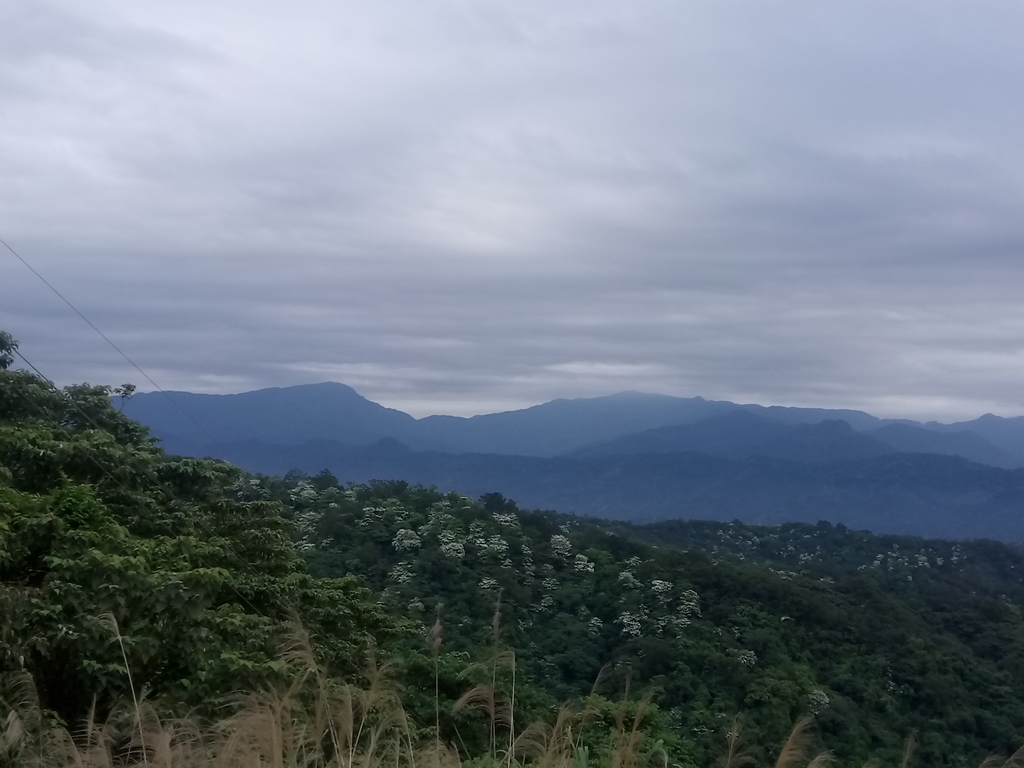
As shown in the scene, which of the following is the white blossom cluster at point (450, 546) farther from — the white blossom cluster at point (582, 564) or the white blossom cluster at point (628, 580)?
the white blossom cluster at point (628, 580)

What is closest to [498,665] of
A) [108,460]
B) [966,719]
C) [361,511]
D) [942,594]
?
[108,460]

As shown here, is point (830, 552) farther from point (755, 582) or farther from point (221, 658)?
point (221, 658)

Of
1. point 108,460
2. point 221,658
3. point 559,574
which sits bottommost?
point 559,574

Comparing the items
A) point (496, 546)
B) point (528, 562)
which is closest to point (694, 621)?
point (528, 562)

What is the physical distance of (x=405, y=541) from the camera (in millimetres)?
29844

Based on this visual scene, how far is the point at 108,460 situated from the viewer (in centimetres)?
973

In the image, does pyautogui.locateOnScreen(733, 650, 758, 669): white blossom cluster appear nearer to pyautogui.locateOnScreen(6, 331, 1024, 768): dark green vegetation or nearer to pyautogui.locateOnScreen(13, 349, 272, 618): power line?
pyautogui.locateOnScreen(6, 331, 1024, 768): dark green vegetation

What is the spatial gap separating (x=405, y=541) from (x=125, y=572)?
23.6 metres

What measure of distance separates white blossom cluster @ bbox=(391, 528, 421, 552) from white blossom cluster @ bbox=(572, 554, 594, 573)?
6.87m

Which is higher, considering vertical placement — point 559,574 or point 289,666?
point 289,666

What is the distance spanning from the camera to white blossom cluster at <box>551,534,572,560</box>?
35000 mm

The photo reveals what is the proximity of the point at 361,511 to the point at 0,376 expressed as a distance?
21682mm

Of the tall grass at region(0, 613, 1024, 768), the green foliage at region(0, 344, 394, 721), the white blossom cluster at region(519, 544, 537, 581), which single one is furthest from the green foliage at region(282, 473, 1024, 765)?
the tall grass at region(0, 613, 1024, 768)

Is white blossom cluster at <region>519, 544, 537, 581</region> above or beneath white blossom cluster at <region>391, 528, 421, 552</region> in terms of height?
beneath
